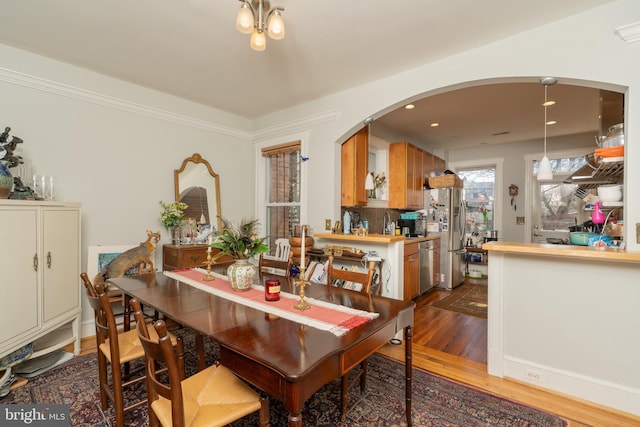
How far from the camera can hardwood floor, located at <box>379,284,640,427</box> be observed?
1838 mm

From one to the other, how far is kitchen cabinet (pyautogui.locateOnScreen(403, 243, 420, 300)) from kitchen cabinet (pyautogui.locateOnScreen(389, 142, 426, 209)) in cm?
80

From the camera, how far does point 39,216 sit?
225 centimetres

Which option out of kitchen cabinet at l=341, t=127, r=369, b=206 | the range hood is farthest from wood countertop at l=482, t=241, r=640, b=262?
kitchen cabinet at l=341, t=127, r=369, b=206

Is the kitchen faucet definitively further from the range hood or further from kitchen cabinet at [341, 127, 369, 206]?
the range hood

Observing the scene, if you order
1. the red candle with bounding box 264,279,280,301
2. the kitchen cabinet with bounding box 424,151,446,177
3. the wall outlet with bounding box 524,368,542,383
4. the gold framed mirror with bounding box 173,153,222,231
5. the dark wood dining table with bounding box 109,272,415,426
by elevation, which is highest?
the kitchen cabinet with bounding box 424,151,446,177

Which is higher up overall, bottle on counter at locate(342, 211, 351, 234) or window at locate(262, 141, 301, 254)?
window at locate(262, 141, 301, 254)

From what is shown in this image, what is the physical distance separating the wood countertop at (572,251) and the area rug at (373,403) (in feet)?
3.39

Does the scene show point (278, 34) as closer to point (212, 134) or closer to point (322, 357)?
point (322, 357)

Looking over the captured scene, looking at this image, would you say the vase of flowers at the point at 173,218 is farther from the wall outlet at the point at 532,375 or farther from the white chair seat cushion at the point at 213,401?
the wall outlet at the point at 532,375

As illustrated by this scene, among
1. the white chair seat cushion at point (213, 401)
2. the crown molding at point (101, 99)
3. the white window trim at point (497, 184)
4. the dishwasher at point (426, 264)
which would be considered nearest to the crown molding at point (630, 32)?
the dishwasher at point (426, 264)

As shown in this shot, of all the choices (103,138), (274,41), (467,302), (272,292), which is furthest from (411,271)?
(103,138)

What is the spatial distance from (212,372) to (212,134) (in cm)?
331

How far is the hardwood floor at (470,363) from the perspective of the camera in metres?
1.84

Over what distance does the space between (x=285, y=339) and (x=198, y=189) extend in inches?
121
